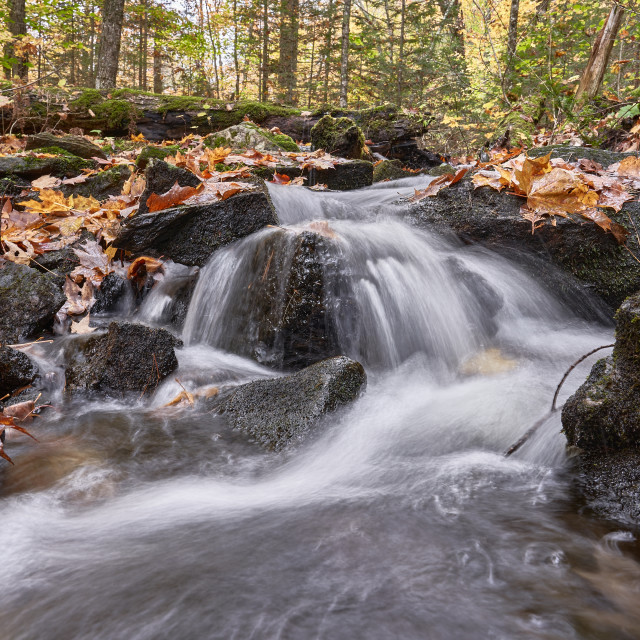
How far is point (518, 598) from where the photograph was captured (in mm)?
1192

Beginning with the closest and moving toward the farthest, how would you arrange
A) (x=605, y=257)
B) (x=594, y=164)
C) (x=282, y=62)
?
(x=605, y=257)
(x=594, y=164)
(x=282, y=62)

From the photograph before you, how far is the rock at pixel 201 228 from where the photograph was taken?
380cm

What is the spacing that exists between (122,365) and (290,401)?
1177 mm

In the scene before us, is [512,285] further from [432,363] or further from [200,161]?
[200,161]

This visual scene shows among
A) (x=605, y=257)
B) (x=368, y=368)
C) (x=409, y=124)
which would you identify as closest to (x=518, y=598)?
(x=368, y=368)

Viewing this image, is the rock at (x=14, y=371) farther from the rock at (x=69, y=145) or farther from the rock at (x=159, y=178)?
the rock at (x=69, y=145)

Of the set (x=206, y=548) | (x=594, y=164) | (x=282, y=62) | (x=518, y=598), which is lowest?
(x=206, y=548)

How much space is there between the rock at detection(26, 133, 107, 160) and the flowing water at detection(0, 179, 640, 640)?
3713mm

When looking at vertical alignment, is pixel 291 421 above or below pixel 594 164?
below

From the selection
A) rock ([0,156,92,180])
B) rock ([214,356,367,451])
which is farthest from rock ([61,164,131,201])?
rock ([214,356,367,451])

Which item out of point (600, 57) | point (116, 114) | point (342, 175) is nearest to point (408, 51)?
point (600, 57)

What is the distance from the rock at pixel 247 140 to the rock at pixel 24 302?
14.0 ft

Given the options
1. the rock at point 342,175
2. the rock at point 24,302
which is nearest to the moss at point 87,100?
the rock at point 342,175

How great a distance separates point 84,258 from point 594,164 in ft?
16.1
